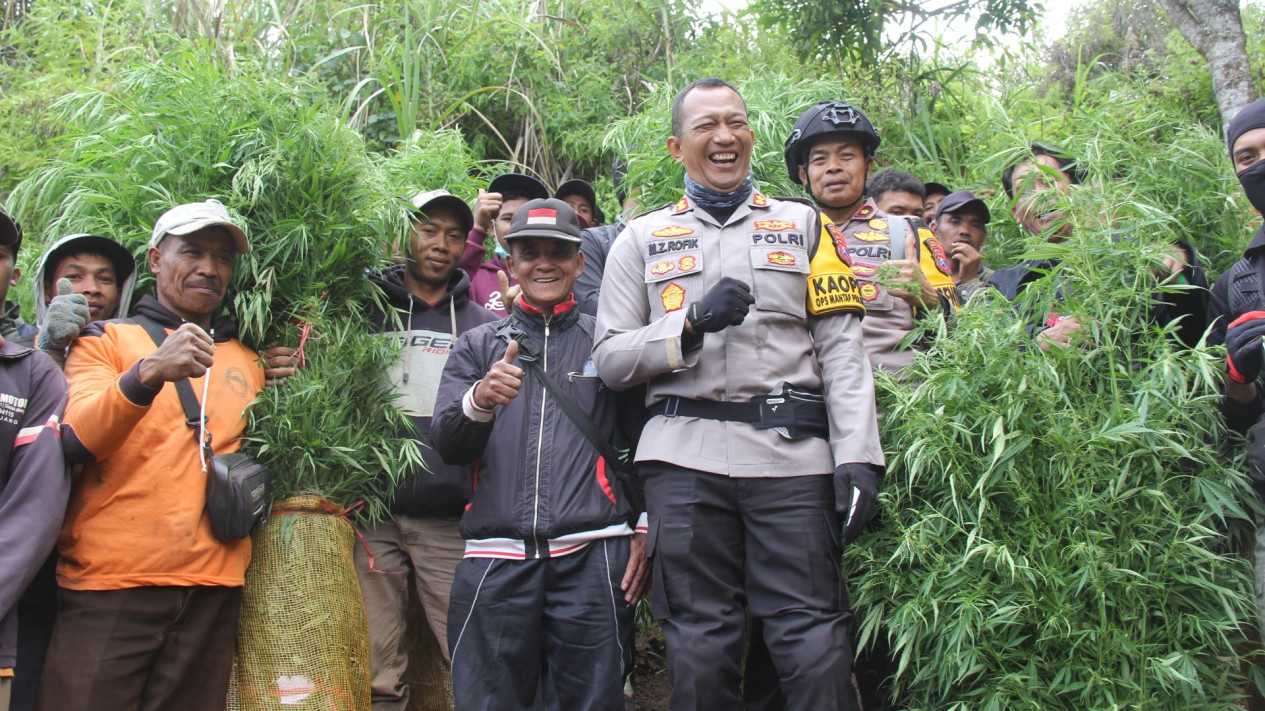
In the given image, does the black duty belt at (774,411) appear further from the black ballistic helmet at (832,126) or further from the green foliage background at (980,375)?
the black ballistic helmet at (832,126)

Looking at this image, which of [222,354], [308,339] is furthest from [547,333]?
[222,354]

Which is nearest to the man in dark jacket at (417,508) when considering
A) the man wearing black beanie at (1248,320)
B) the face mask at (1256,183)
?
the man wearing black beanie at (1248,320)

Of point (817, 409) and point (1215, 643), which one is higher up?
point (817, 409)

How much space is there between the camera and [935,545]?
9.46 feet

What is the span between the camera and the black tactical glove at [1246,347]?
8.89 feet

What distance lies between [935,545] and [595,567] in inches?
45.0

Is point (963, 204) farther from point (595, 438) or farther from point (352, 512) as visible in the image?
point (352, 512)

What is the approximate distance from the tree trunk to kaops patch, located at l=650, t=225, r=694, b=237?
383 centimetres

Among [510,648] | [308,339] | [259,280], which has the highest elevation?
[259,280]

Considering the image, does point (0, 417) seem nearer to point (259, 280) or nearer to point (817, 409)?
point (259, 280)

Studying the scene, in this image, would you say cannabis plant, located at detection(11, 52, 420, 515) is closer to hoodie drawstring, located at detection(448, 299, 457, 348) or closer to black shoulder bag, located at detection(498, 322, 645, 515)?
hoodie drawstring, located at detection(448, 299, 457, 348)

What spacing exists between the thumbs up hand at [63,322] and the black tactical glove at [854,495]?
273 cm

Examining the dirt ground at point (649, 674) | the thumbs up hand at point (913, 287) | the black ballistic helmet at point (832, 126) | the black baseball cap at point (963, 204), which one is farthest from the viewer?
the dirt ground at point (649, 674)

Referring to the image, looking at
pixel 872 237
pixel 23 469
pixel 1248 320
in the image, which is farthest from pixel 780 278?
pixel 23 469
